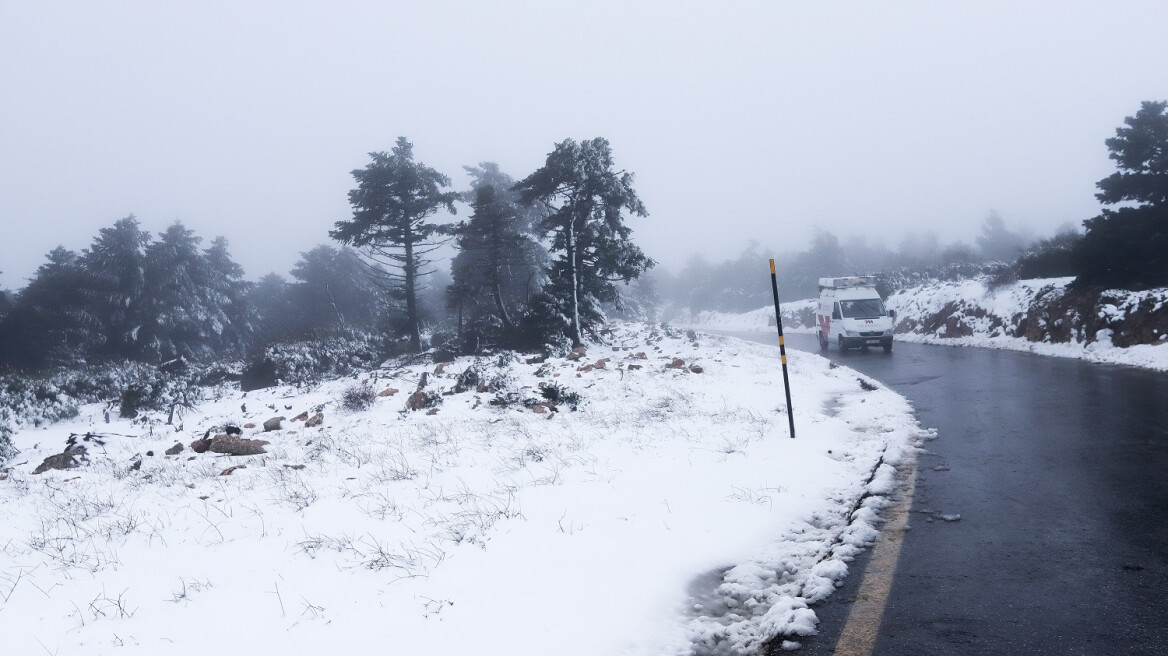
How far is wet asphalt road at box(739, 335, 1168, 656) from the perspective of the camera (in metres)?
3.05

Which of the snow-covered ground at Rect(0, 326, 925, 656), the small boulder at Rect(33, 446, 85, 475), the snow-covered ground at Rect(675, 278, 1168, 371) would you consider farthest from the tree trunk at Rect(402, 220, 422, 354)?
the snow-covered ground at Rect(675, 278, 1168, 371)

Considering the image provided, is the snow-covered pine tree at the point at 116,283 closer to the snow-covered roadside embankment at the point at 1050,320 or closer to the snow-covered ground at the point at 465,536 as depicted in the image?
the snow-covered ground at the point at 465,536

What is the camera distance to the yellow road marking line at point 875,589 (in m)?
3.12

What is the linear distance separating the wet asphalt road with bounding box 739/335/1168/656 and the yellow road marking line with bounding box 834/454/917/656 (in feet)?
0.19

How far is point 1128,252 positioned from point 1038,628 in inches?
784

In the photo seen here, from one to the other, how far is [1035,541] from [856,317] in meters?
19.4

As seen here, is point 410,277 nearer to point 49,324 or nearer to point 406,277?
point 406,277

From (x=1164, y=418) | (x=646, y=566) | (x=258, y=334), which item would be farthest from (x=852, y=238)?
(x=646, y=566)

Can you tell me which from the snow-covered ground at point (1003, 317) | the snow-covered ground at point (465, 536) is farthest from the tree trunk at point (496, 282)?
the snow-covered ground at point (1003, 317)

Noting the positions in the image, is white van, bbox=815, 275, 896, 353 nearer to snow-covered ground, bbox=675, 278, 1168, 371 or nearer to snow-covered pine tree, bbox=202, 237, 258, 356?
snow-covered ground, bbox=675, 278, 1168, 371

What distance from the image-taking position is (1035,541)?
4.20 meters

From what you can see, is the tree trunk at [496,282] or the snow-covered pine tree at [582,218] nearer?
the snow-covered pine tree at [582,218]

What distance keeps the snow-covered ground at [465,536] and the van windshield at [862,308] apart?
508 inches

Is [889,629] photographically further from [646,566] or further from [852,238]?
[852,238]
